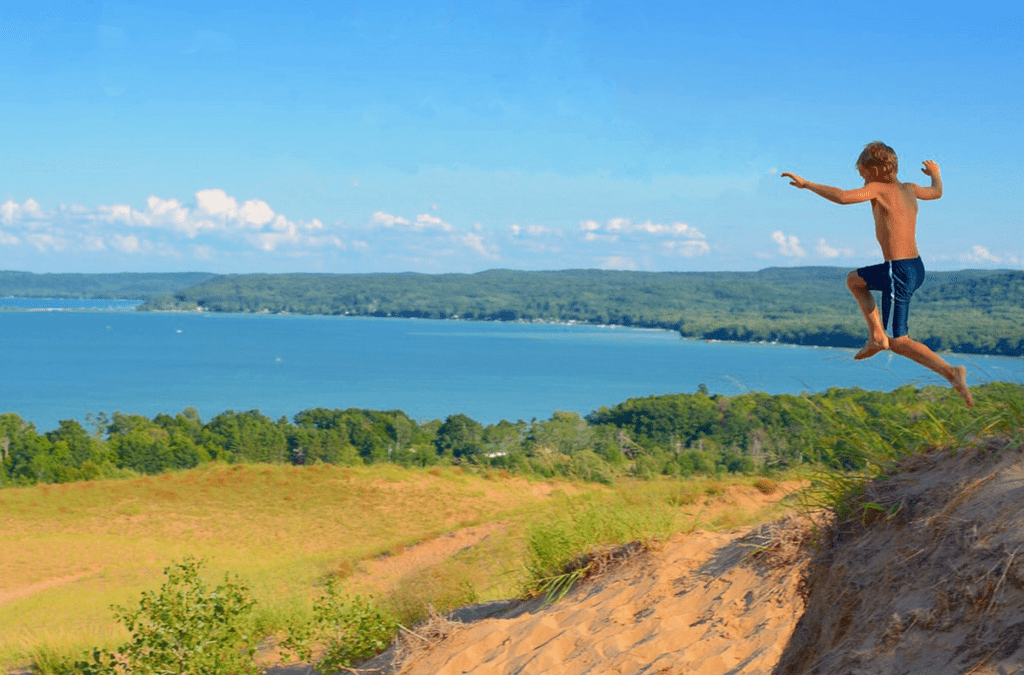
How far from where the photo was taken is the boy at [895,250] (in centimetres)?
402

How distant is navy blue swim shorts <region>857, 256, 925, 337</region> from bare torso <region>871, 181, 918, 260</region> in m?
0.05

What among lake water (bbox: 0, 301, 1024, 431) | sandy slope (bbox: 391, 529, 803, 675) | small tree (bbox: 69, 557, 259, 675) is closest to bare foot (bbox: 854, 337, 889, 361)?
sandy slope (bbox: 391, 529, 803, 675)

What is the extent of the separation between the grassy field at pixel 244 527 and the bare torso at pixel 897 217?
5.80 m

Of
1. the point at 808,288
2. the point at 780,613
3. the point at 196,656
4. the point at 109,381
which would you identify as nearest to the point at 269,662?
the point at 196,656

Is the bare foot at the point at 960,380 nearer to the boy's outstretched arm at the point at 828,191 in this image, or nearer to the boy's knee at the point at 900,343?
the boy's knee at the point at 900,343

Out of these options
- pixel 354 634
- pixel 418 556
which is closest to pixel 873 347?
pixel 354 634

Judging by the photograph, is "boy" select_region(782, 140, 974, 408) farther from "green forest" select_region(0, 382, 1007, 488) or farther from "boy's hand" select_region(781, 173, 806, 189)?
"green forest" select_region(0, 382, 1007, 488)

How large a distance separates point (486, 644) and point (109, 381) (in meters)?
133

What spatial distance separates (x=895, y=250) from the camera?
4.04m

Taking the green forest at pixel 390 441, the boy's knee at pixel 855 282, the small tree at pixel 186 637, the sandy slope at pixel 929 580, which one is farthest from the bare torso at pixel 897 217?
the green forest at pixel 390 441

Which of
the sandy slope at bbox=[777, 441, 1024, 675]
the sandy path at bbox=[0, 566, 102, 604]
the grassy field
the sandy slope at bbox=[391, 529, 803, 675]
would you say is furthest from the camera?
the sandy path at bbox=[0, 566, 102, 604]

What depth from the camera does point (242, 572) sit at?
17.3 m

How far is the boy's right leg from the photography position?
13.4 feet

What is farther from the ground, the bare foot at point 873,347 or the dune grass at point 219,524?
the bare foot at point 873,347
